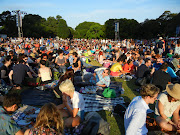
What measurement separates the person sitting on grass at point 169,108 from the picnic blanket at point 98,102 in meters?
1.62

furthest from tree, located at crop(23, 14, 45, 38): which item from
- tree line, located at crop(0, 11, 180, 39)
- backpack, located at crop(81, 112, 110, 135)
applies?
backpack, located at crop(81, 112, 110, 135)

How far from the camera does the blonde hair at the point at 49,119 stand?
77.7 inches

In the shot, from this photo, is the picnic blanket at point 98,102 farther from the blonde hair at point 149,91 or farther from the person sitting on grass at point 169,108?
the blonde hair at point 149,91

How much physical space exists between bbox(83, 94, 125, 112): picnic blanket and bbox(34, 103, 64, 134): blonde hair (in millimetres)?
2294

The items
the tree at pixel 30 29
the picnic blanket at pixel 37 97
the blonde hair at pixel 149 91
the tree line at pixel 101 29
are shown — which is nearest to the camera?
the blonde hair at pixel 149 91

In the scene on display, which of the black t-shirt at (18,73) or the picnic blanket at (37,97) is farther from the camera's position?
the black t-shirt at (18,73)

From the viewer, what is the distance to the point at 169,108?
9.98ft

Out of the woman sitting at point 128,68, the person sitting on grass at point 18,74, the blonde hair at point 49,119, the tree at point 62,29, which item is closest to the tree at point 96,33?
the tree at point 62,29

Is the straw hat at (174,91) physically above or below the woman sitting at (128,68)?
above

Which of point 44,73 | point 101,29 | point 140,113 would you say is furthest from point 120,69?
point 101,29

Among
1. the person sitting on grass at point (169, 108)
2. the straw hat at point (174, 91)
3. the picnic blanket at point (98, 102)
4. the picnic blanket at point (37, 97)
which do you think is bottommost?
the picnic blanket at point (98, 102)

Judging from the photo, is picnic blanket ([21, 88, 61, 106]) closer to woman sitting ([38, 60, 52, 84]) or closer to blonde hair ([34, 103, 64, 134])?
woman sitting ([38, 60, 52, 84])

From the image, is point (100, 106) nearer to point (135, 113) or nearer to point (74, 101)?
point (74, 101)

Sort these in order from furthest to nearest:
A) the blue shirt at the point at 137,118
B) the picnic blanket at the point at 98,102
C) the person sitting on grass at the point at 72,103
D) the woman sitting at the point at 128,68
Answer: the woman sitting at the point at 128,68, the picnic blanket at the point at 98,102, the person sitting on grass at the point at 72,103, the blue shirt at the point at 137,118
